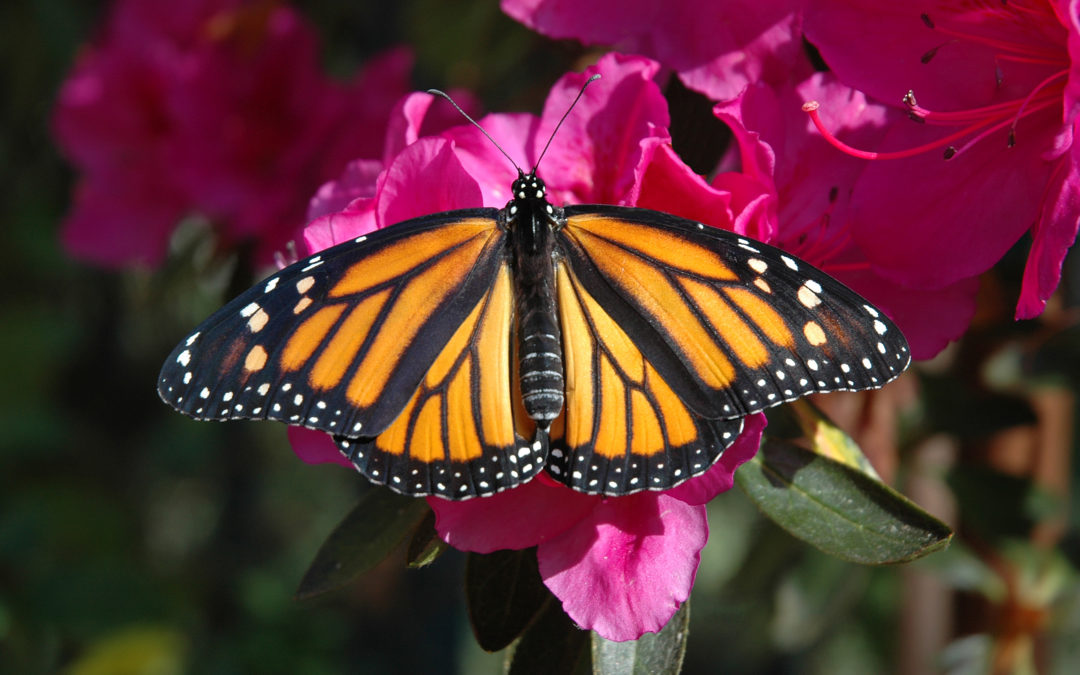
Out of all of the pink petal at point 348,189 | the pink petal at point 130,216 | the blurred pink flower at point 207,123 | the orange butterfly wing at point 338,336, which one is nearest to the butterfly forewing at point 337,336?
the orange butterfly wing at point 338,336

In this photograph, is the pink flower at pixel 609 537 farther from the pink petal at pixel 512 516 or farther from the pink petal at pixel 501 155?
the pink petal at pixel 501 155

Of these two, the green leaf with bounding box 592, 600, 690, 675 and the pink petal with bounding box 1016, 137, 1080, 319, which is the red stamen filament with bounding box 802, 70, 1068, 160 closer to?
the pink petal with bounding box 1016, 137, 1080, 319

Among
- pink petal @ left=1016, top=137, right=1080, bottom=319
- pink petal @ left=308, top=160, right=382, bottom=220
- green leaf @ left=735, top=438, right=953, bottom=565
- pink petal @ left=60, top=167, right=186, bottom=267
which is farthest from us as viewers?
pink petal @ left=60, top=167, right=186, bottom=267

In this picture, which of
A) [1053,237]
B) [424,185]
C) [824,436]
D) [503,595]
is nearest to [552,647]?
[503,595]

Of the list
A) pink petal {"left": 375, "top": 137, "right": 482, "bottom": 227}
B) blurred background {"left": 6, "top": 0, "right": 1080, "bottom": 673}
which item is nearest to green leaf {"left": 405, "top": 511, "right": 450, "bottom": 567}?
pink petal {"left": 375, "top": 137, "right": 482, "bottom": 227}

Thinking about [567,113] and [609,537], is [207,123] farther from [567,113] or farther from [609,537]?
[609,537]

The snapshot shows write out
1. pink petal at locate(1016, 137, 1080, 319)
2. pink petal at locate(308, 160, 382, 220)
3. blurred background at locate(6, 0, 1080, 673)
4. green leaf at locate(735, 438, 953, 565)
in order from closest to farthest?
1. pink petal at locate(1016, 137, 1080, 319)
2. green leaf at locate(735, 438, 953, 565)
3. pink petal at locate(308, 160, 382, 220)
4. blurred background at locate(6, 0, 1080, 673)
